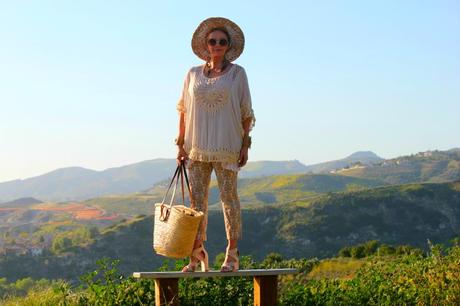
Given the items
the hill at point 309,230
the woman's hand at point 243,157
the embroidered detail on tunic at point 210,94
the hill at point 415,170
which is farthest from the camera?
the hill at point 415,170

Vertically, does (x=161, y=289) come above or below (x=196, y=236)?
below

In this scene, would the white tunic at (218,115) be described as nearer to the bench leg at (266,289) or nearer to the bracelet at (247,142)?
the bracelet at (247,142)

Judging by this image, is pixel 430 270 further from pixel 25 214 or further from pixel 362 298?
pixel 25 214

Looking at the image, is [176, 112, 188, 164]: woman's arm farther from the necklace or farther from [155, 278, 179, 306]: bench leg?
[155, 278, 179, 306]: bench leg

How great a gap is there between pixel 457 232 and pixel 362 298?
85.6m

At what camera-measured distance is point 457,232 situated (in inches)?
3447

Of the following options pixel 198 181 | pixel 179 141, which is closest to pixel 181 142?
pixel 179 141

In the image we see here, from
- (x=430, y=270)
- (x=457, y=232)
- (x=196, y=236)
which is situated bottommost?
(x=457, y=232)

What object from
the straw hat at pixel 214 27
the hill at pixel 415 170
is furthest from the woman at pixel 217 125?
the hill at pixel 415 170

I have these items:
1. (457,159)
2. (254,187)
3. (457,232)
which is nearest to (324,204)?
(457,232)

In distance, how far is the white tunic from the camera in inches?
216

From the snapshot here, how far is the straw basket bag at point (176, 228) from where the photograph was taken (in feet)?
17.2

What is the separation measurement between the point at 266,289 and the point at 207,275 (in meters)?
0.56

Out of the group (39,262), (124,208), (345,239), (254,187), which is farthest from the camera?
(254,187)
